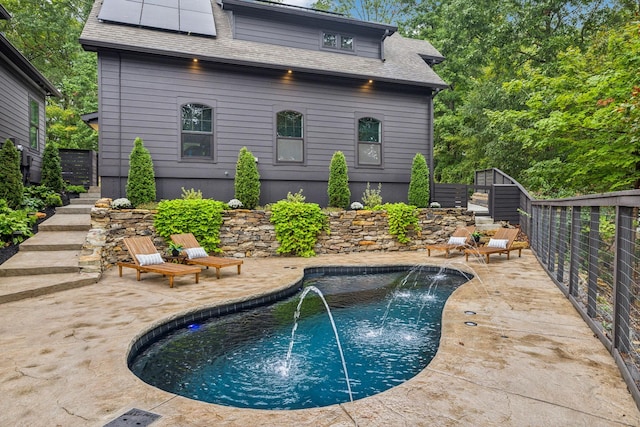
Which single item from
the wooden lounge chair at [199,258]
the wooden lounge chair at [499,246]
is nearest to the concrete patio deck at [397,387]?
the wooden lounge chair at [199,258]

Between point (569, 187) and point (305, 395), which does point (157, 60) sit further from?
point (569, 187)

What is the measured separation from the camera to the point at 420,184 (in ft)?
37.0

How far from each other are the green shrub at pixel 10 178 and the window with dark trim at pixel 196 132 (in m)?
3.52

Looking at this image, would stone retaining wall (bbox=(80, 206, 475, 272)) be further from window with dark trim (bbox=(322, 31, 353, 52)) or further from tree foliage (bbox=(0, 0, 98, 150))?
tree foliage (bbox=(0, 0, 98, 150))

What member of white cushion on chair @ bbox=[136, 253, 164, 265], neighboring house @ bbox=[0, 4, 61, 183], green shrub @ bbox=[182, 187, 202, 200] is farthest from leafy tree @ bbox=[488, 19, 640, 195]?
neighboring house @ bbox=[0, 4, 61, 183]

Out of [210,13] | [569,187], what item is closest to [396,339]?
[569,187]

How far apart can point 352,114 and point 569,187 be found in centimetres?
694

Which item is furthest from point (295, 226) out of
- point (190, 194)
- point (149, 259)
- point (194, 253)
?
point (149, 259)

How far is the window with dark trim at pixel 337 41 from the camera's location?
1205cm

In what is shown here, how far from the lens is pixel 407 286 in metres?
6.88

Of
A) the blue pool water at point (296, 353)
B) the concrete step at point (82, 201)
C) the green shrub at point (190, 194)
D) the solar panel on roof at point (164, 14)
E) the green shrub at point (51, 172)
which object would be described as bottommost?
the blue pool water at point (296, 353)

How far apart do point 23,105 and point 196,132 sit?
6.52 metres

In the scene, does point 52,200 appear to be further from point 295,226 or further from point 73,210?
point 295,226

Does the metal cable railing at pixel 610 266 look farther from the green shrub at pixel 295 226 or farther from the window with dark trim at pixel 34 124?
the window with dark trim at pixel 34 124
